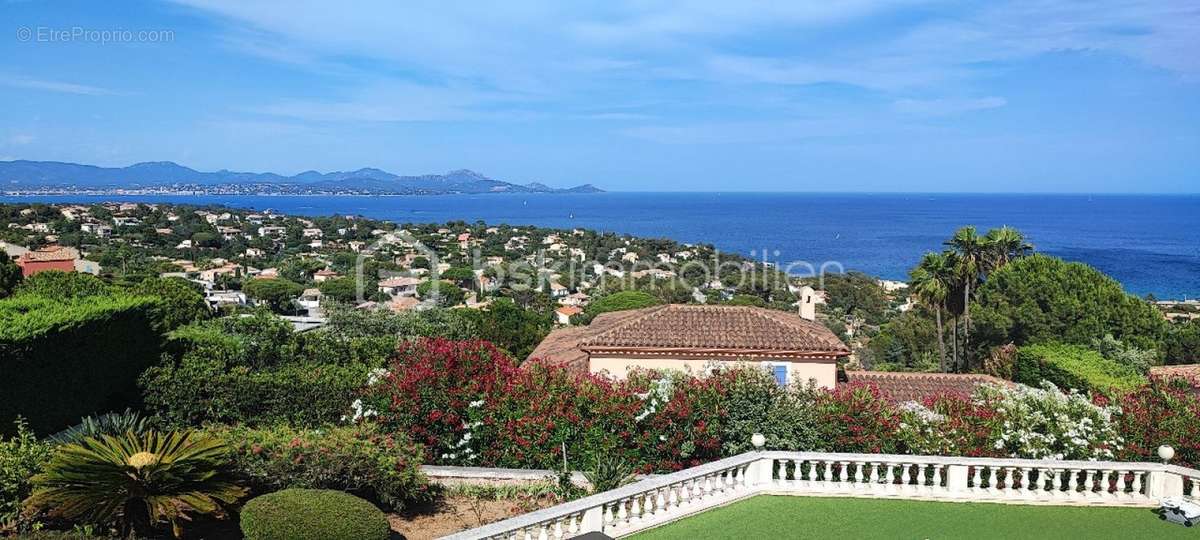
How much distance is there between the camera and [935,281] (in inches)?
1378

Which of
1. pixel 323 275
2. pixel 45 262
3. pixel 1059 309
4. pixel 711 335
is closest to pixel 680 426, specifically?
pixel 711 335

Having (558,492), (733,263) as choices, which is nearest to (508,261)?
(733,263)

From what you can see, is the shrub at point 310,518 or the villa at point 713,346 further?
the villa at point 713,346

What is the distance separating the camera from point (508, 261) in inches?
4171

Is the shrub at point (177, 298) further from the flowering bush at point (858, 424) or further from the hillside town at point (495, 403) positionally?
the flowering bush at point (858, 424)

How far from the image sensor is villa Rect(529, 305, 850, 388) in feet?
55.4

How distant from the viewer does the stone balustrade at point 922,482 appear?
9656mm

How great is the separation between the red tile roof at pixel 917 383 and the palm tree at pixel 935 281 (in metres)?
13.6

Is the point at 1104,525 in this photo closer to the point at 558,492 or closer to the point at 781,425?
the point at 781,425

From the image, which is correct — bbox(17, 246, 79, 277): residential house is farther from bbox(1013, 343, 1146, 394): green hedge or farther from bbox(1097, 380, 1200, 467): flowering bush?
bbox(1097, 380, 1200, 467): flowering bush

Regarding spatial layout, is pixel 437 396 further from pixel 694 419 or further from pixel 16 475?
pixel 16 475

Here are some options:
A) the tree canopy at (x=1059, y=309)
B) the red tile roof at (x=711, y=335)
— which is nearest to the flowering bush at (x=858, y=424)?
the red tile roof at (x=711, y=335)

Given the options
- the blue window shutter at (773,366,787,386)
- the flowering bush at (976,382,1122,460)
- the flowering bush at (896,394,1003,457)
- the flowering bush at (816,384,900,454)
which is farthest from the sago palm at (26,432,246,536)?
the blue window shutter at (773,366,787,386)

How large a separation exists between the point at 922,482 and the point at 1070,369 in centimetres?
1574
